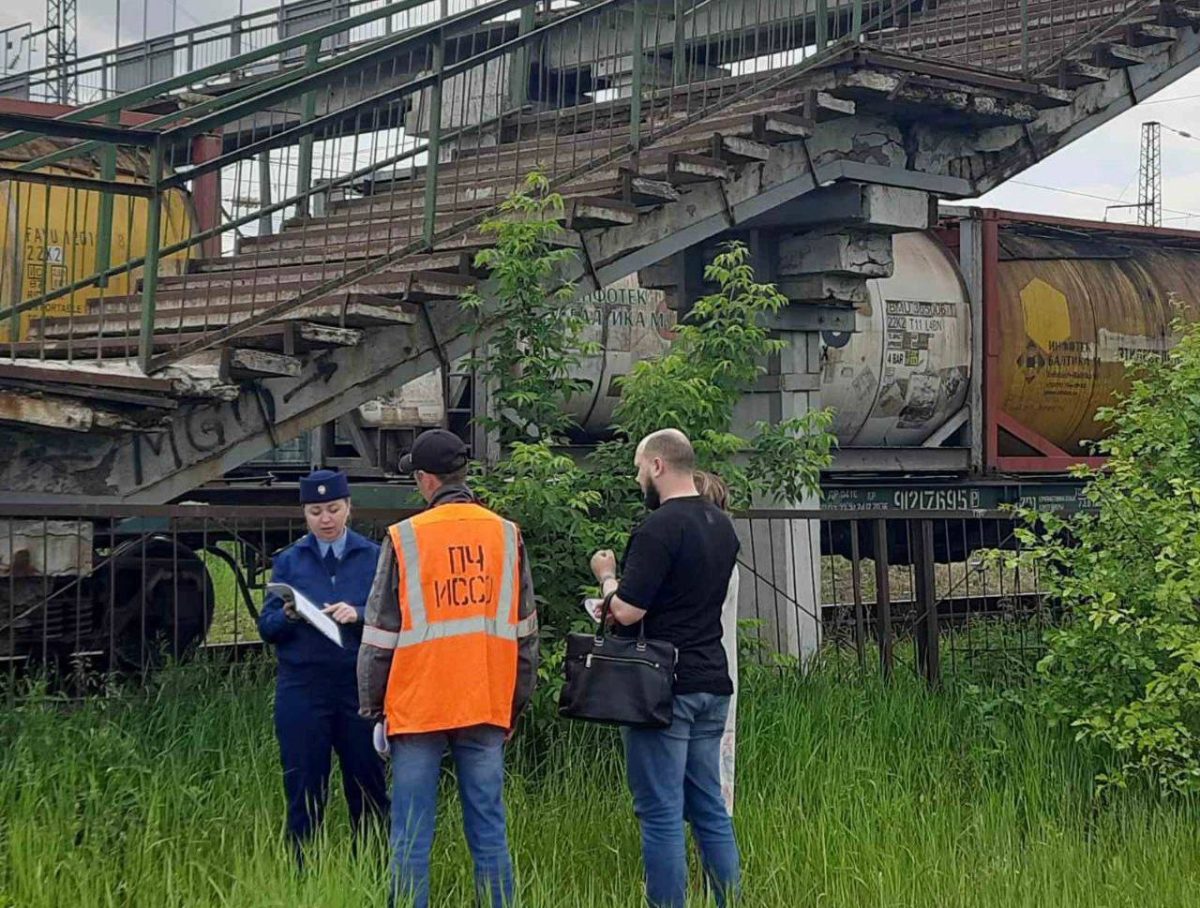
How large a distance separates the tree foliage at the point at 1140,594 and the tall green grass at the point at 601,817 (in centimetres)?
29

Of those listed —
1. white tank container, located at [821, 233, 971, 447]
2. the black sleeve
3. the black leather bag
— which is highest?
white tank container, located at [821, 233, 971, 447]

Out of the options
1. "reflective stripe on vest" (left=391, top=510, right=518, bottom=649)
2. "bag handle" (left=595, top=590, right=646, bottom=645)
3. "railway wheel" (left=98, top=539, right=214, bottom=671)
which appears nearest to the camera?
"reflective stripe on vest" (left=391, top=510, right=518, bottom=649)

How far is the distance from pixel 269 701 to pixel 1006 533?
30.0 ft

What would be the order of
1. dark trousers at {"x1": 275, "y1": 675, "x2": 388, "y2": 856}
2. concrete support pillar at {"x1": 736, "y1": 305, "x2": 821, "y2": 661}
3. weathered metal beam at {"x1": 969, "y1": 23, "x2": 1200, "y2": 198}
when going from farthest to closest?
weathered metal beam at {"x1": 969, "y1": 23, "x2": 1200, "y2": 198}
concrete support pillar at {"x1": 736, "y1": 305, "x2": 821, "y2": 661}
dark trousers at {"x1": 275, "y1": 675, "x2": 388, "y2": 856}

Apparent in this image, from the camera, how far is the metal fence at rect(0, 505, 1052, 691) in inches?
308

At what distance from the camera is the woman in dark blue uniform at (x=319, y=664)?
5.95m

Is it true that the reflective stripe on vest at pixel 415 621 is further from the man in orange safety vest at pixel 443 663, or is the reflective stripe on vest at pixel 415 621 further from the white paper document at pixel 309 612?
the white paper document at pixel 309 612

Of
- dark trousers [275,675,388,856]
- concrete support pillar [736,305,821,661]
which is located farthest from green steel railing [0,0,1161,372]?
dark trousers [275,675,388,856]

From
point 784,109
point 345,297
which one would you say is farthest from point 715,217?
point 345,297

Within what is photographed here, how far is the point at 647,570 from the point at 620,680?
38cm

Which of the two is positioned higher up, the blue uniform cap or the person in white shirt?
the blue uniform cap

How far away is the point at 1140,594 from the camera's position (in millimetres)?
7738

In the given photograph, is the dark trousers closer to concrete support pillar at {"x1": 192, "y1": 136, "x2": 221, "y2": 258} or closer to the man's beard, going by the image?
the man's beard

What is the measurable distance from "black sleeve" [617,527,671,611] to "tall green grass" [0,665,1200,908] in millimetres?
1040
